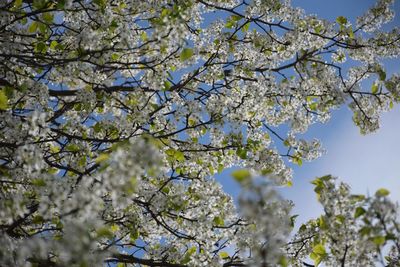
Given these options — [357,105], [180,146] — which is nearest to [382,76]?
[357,105]

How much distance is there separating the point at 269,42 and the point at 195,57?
1.85 m

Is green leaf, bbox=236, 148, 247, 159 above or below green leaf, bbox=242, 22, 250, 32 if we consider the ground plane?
below

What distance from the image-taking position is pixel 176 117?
789cm

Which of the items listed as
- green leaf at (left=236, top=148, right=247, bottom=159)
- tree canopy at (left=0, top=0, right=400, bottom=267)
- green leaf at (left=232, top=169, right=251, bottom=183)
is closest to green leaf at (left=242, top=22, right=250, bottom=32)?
tree canopy at (left=0, top=0, right=400, bottom=267)

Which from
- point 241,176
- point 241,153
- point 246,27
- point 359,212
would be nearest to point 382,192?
point 359,212

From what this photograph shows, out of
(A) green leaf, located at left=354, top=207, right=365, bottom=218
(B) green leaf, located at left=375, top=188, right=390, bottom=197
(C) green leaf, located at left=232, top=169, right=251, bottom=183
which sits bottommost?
(C) green leaf, located at left=232, top=169, right=251, bottom=183

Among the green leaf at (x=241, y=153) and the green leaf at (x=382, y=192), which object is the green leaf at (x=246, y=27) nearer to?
A: the green leaf at (x=241, y=153)

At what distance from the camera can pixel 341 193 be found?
460 centimetres

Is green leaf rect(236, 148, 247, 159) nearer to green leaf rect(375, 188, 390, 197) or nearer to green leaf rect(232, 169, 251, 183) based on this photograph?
green leaf rect(375, 188, 390, 197)

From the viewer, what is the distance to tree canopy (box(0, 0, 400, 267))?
4.70 m

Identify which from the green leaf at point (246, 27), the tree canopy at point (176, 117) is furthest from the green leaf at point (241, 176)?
the green leaf at point (246, 27)

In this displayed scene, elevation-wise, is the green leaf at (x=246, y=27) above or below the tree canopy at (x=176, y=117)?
above

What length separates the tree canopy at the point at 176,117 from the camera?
470 centimetres

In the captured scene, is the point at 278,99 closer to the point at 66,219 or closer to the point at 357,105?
the point at 357,105
